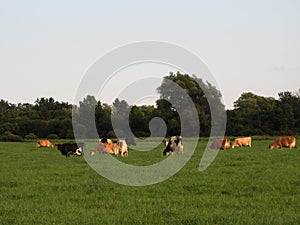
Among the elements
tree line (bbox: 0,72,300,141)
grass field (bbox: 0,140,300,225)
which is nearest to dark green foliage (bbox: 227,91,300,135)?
tree line (bbox: 0,72,300,141)

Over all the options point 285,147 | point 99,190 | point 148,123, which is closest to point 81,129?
point 148,123

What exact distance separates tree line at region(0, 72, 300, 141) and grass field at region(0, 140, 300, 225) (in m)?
39.9

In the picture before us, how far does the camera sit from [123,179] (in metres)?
14.4

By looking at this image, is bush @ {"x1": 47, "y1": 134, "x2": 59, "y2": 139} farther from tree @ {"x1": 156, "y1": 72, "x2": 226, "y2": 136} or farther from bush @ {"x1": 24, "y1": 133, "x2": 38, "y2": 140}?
tree @ {"x1": 156, "y1": 72, "x2": 226, "y2": 136}

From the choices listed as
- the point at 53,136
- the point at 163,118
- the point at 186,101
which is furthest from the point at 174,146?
the point at 53,136

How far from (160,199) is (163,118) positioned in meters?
53.1

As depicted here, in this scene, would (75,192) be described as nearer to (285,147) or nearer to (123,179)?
(123,179)

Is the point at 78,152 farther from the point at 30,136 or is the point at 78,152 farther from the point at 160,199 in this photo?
the point at 30,136

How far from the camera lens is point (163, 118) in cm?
6384

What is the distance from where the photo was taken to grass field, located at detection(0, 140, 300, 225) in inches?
343

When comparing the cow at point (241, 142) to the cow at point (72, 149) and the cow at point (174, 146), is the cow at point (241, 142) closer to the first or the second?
the cow at point (174, 146)

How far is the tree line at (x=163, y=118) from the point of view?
6388 centimetres

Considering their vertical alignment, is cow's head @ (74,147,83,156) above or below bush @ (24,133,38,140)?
below

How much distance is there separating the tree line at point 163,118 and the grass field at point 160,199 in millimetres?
39904
